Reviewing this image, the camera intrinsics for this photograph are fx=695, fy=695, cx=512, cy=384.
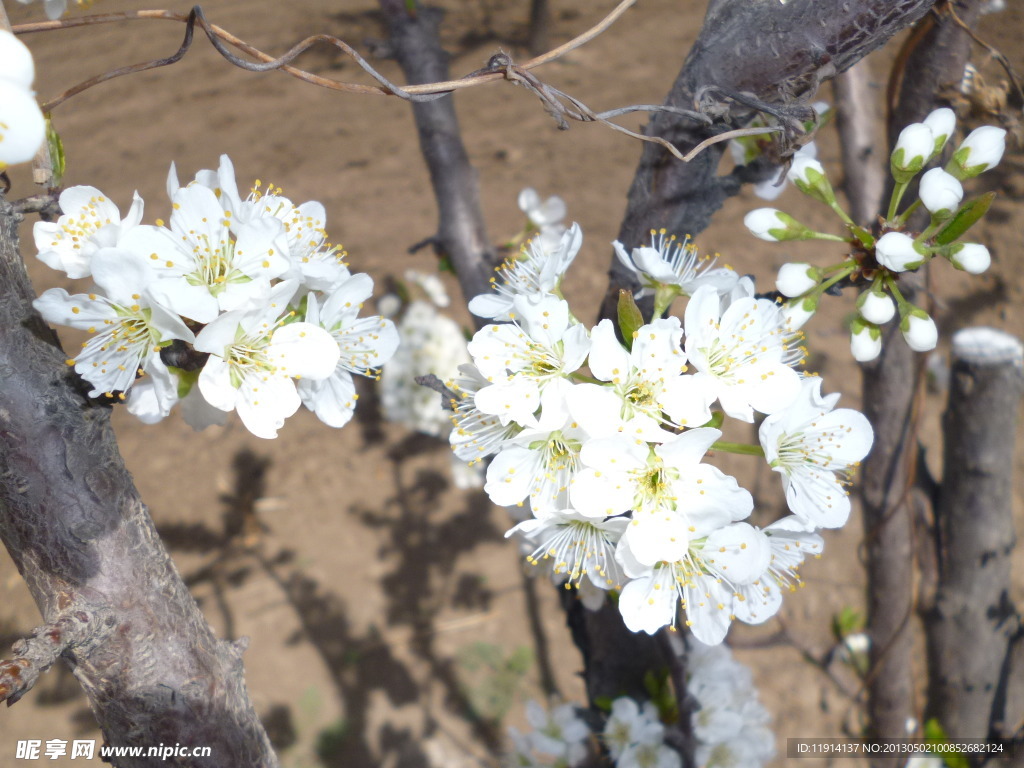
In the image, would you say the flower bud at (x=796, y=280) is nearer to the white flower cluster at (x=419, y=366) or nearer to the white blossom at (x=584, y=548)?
the white blossom at (x=584, y=548)

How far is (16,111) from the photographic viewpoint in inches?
19.5

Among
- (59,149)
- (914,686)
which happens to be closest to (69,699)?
(59,149)

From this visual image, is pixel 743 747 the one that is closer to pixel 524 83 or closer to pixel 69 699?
pixel 524 83

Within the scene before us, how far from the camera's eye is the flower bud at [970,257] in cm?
80

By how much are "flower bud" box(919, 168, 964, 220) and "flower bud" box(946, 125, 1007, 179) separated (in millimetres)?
79

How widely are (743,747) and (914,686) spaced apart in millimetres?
1076

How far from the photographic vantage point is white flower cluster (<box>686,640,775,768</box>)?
1.31m

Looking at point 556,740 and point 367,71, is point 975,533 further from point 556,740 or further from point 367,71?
point 367,71

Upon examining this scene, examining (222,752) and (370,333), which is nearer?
(222,752)

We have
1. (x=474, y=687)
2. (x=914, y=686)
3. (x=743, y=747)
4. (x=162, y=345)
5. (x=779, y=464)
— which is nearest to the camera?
(x=162, y=345)

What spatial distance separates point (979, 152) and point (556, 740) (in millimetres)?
1307

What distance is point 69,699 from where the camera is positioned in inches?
84.0

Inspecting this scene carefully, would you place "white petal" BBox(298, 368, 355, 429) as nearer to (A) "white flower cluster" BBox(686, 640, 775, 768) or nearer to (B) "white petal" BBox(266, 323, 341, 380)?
(B) "white petal" BBox(266, 323, 341, 380)

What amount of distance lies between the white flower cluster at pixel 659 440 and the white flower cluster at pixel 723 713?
53 centimetres
